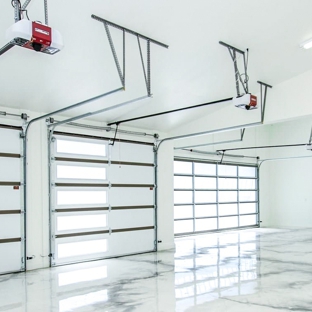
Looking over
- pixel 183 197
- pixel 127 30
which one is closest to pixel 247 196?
pixel 183 197

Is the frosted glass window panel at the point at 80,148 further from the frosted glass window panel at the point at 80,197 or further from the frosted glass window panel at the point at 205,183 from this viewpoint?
the frosted glass window panel at the point at 205,183

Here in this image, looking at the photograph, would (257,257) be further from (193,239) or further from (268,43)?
(268,43)

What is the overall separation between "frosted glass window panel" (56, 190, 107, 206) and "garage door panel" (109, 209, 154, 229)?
0.40 m

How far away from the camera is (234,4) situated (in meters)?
4.49

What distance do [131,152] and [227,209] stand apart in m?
5.40

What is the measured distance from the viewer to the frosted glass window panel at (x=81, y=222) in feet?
22.6

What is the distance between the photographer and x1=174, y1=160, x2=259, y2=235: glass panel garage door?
10.9m

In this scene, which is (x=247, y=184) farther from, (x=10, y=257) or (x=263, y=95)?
(x=10, y=257)

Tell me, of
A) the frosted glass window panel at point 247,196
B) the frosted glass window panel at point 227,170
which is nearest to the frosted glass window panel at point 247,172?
the frosted glass window panel at point 227,170

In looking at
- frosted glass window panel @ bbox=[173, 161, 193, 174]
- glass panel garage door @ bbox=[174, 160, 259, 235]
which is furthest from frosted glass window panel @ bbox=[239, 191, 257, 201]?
frosted glass window panel @ bbox=[173, 161, 193, 174]

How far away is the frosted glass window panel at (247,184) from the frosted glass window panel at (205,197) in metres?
1.61

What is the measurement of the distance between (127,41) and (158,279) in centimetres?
350

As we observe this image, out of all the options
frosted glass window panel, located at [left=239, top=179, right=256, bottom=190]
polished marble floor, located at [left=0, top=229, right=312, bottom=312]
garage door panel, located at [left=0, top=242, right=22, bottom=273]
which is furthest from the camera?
frosted glass window panel, located at [left=239, top=179, right=256, bottom=190]

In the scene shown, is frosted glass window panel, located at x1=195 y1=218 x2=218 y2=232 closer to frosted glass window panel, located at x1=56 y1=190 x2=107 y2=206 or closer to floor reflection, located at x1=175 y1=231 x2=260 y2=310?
floor reflection, located at x1=175 y1=231 x2=260 y2=310
